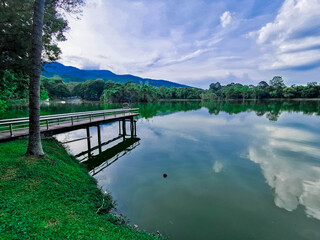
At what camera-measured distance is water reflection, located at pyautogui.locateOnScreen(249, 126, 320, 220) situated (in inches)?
274

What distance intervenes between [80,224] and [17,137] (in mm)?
8426

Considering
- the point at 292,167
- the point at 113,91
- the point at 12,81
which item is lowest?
the point at 292,167

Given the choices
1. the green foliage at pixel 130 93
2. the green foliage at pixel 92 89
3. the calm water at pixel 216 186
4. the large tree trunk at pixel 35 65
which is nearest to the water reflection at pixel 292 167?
the calm water at pixel 216 186

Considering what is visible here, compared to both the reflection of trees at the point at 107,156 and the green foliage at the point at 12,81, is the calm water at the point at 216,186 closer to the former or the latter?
the reflection of trees at the point at 107,156

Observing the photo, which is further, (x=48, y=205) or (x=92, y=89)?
(x=92, y=89)

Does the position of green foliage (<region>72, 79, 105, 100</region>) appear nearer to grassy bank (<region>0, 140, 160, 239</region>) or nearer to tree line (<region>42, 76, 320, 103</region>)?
tree line (<region>42, 76, 320, 103</region>)

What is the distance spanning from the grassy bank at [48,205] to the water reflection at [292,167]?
6.57m

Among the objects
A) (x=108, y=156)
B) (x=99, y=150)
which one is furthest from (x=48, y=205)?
(x=99, y=150)

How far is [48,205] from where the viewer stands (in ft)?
13.5

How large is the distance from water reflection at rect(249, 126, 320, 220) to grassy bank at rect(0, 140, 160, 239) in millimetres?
6570

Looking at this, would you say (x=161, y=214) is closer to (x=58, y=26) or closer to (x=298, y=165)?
(x=298, y=165)

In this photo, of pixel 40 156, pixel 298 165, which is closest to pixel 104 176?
pixel 40 156

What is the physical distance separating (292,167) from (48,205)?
1255cm

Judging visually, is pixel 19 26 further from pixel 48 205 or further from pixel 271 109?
pixel 271 109
